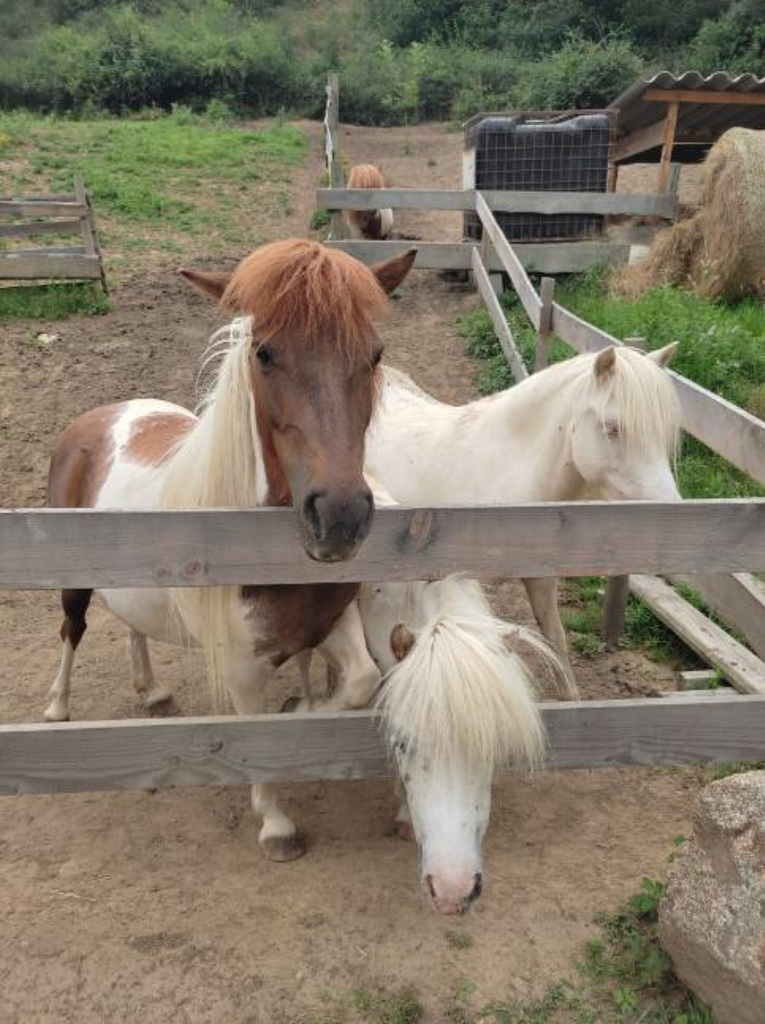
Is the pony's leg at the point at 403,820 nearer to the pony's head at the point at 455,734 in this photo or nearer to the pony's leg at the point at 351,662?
the pony's leg at the point at 351,662

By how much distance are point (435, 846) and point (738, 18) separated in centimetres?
3375

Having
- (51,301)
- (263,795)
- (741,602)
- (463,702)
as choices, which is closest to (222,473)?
(463,702)

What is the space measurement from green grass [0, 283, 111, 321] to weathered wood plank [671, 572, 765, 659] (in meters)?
8.32

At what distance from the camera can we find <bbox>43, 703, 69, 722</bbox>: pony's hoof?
12.5ft

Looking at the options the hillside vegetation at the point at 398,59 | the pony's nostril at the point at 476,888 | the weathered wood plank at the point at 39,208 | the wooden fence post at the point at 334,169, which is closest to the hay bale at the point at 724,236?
the wooden fence post at the point at 334,169

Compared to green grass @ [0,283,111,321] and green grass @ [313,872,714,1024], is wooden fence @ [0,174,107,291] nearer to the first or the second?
green grass @ [0,283,111,321]

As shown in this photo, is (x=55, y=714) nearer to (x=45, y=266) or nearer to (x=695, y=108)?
(x=45, y=266)

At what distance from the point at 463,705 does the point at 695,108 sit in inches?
424

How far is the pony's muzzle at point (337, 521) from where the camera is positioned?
1.82 meters

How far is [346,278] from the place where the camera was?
6.87ft

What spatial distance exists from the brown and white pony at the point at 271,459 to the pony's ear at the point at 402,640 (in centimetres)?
29

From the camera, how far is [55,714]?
3.81 m

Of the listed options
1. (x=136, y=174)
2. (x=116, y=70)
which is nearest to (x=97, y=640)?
(x=136, y=174)

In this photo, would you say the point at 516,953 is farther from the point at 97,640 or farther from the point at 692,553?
the point at 97,640
